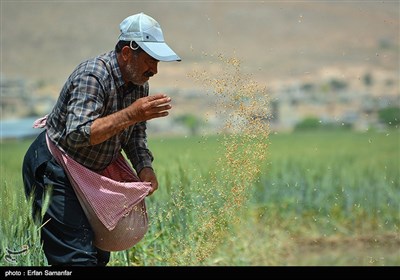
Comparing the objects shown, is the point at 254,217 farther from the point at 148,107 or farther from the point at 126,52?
the point at 148,107

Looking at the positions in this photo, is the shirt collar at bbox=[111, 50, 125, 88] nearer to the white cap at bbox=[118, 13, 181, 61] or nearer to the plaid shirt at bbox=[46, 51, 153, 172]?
the plaid shirt at bbox=[46, 51, 153, 172]

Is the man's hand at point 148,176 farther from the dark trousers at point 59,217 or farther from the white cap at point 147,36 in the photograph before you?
the white cap at point 147,36

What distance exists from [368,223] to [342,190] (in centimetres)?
44

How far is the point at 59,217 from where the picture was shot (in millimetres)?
4004

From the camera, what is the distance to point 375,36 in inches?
1496

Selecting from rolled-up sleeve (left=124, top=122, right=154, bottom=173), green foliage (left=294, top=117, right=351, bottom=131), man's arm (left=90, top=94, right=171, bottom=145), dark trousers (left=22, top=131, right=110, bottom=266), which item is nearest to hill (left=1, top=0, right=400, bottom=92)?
green foliage (left=294, top=117, right=351, bottom=131)

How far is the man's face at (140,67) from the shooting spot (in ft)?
13.0

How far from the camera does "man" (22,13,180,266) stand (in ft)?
12.5

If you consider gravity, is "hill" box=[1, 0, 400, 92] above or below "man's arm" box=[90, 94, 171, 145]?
above

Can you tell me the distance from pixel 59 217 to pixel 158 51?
2.60 ft

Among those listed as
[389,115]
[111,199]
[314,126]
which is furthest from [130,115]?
[314,126]
